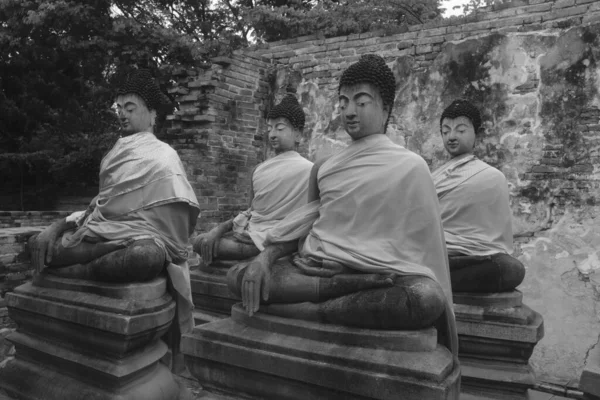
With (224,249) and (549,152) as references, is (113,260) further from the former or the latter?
(549,152)

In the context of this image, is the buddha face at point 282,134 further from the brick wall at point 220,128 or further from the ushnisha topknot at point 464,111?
the brick wall at point 220,128

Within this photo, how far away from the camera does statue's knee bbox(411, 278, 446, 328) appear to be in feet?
6.21

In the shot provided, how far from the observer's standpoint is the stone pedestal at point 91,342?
8.75 feet

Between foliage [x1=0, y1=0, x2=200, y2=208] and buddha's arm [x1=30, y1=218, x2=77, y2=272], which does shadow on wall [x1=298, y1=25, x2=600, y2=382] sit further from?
foliage [x1=0, y1=0, x2=200, y2=208]

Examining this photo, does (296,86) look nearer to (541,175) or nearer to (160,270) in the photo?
(541,175)

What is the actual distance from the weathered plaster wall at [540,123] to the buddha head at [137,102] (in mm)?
4043

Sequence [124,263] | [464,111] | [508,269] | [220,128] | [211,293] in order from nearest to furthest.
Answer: [124,263] → [508,269] → [464,111] → [211,293] → [220,128]

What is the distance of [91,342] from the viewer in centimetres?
276

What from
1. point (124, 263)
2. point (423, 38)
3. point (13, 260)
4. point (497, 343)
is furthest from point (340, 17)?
point (124, 263)

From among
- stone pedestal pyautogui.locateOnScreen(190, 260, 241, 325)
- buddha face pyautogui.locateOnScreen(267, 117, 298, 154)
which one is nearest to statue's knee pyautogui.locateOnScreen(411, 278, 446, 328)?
stone pedestal pyautogui.locateOnScreen(190, 260, 241, 325)

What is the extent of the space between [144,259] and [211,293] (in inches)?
61.1

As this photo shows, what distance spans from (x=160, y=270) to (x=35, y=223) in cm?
788

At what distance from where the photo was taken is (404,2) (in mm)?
9383

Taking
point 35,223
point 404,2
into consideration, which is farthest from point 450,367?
point 35,223
